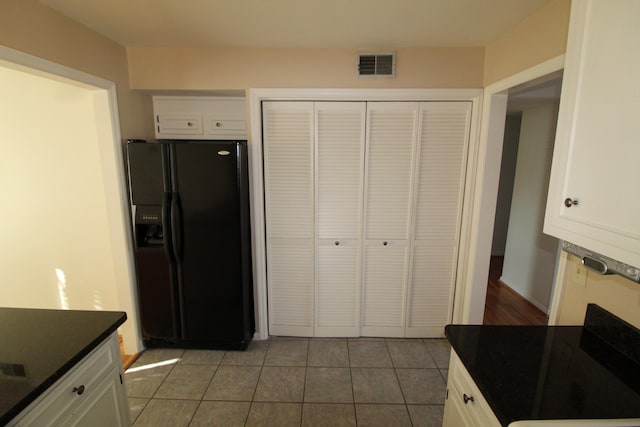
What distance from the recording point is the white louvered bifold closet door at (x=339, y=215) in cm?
225

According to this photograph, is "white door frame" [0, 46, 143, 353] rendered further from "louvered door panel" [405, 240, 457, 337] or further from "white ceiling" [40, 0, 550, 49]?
"louvered door panel" [405, 240, 457, 337]

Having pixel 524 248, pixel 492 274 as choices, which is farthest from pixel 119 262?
pixel 492 274

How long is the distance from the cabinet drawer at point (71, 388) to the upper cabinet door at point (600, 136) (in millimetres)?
1884

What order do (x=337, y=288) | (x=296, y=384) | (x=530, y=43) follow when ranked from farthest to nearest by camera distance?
(x=337, y=288), (x=296, y=384), (x=530, y=43)

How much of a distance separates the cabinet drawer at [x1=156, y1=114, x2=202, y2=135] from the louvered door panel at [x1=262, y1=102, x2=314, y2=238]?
2.08 feet

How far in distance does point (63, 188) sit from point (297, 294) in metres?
2.08

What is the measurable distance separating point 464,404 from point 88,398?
1514 millimetres

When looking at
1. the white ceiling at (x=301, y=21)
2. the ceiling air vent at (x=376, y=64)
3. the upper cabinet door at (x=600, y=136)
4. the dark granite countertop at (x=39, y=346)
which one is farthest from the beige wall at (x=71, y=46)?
the upper cabinet door at (x=600, y=136)

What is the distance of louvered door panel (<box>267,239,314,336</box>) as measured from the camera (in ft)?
8.07

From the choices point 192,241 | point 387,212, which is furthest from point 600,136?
point 192,241

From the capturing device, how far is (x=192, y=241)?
2.20m

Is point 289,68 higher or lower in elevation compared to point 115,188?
higher

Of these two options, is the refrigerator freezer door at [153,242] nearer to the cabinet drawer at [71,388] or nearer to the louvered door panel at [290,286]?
the louvered door panel at [290,286]

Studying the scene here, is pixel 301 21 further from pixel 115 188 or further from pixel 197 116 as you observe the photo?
pixel 115 188
